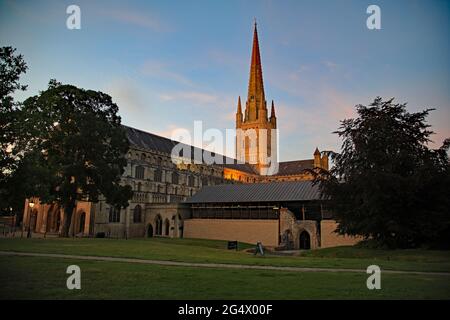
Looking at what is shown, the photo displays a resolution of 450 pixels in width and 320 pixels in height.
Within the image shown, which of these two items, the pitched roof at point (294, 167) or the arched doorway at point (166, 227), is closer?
the arched doorway at point (166, 227)

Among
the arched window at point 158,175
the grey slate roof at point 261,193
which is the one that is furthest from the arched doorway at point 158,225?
the arched window at point 158,175

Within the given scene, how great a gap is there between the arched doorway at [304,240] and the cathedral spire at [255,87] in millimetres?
92437

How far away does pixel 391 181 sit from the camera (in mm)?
32188

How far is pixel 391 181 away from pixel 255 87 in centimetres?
11120

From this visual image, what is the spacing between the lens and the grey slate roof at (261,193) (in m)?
53.9

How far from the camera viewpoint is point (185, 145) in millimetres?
97938

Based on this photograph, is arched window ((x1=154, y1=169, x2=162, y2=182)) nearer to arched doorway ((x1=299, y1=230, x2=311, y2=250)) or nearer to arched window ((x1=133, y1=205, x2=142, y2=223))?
arched window ((x1=133, y1=205, x2=142, y2=223))

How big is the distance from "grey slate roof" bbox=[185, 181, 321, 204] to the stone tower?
71.8 metres

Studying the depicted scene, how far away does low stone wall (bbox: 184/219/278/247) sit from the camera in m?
54.1

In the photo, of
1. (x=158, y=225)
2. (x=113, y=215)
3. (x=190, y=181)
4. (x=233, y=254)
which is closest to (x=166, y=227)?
(x=158, y=225)

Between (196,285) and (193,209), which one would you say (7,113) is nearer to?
(196,285)

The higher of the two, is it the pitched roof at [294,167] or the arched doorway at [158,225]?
the pitched roof at [294,167]

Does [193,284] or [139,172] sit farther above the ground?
[139,172]

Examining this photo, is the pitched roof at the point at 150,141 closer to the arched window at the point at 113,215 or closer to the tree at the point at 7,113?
the arched window at the point at 113,215
